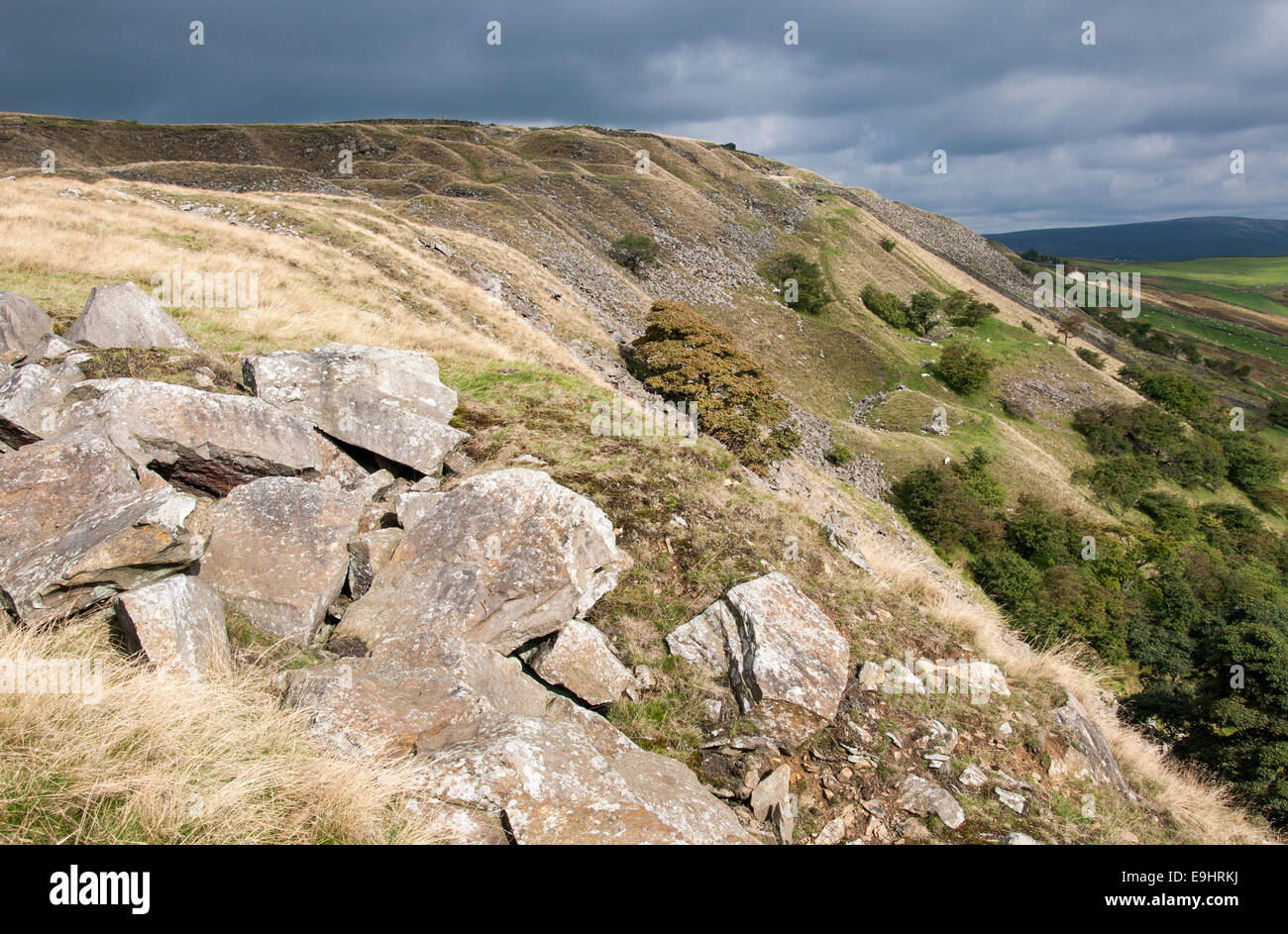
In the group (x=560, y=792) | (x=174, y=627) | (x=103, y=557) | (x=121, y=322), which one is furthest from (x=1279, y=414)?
(x=121, y=322)

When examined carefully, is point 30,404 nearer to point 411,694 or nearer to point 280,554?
point 280,554

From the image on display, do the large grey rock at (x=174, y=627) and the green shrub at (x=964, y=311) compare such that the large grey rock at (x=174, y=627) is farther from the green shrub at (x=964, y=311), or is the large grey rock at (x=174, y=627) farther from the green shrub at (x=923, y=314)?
the green shrub at (x=964, y=311)

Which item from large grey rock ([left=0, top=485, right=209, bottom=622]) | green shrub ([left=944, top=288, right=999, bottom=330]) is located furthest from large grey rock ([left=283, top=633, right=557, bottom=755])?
green shrub ([left=944, top=288, right=999, bottom=330])

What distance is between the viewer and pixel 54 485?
6.85 metres

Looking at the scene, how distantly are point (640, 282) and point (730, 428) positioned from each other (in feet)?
109

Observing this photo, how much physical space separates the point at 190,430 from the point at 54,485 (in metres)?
1.79

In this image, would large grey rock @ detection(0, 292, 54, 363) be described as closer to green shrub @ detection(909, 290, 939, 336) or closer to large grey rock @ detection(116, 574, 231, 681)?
large grey rock @ detection(116, 574, 231, 681)

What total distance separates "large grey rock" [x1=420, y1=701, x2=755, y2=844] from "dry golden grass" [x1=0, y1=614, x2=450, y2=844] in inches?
16.6

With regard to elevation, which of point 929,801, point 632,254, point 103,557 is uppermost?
point 632,254

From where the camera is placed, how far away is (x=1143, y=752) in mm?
9391

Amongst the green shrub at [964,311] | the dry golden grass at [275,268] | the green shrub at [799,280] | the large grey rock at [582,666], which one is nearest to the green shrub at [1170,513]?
the green shrub at [964,311]

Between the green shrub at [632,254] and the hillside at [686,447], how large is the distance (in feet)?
3.91

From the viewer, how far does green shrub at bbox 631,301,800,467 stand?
85.3ft
